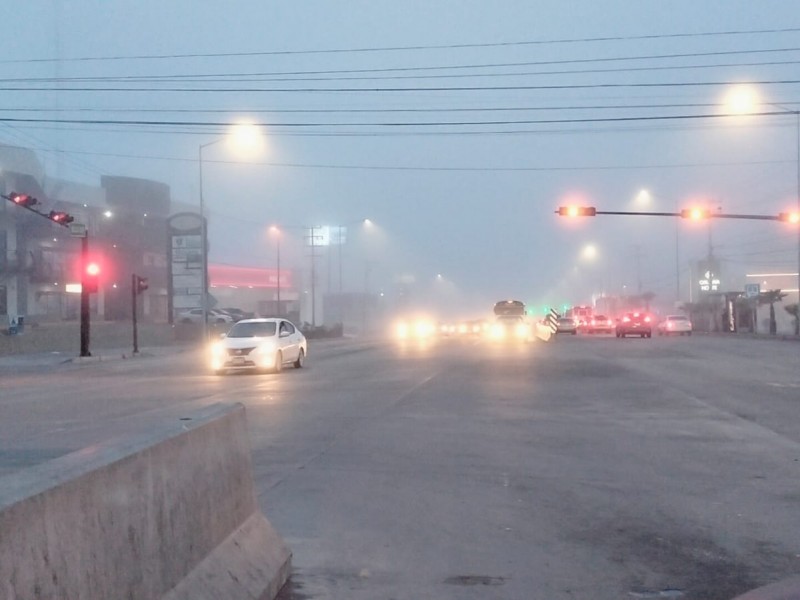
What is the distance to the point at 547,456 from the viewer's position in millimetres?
14219

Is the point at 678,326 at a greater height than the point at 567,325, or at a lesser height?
lesser

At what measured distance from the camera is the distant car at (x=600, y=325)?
8650cm

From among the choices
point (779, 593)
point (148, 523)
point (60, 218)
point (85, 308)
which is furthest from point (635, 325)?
point (148, 523)

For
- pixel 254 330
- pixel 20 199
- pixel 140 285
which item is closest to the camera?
pixel 254 330

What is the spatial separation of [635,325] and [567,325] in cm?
1812

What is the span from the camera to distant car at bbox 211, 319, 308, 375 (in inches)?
1266

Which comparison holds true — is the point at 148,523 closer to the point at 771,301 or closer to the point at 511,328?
the point at 511,328

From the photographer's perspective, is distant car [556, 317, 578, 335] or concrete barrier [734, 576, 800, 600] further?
distant car [556, 317, 578, 335]

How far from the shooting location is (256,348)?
32.1 m

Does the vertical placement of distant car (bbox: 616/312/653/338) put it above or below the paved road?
above

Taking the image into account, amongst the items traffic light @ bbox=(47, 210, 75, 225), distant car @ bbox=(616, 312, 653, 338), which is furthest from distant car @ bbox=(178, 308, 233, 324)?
traffic light @ bbox=(47, 210, 75, 225)

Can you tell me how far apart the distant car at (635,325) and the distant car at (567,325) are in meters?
16.4

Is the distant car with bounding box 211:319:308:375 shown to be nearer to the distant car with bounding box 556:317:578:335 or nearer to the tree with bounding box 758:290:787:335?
the tree with bounding box 758:290:787:335

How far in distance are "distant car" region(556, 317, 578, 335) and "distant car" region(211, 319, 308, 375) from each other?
52.7 meters
